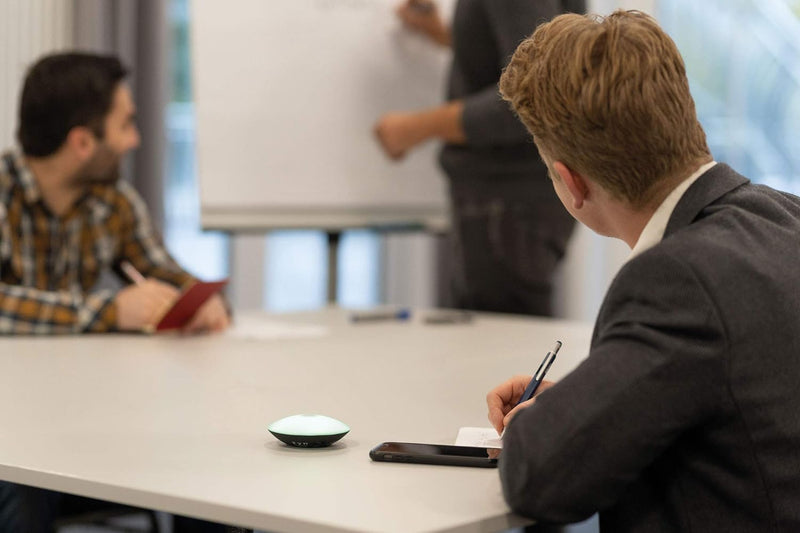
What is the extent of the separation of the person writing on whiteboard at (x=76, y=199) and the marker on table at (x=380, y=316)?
1.03 feet

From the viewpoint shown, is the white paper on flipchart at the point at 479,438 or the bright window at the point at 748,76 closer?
Result: the white paper on flipchart at the point at 479,438

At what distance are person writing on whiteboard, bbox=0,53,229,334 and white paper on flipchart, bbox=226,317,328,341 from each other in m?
0.05

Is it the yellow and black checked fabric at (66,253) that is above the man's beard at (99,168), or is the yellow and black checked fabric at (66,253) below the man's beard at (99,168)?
below

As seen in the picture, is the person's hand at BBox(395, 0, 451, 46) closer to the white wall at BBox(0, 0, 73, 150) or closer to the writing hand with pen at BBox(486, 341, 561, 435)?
the white wall at BBox(0, 0, 73, 150)

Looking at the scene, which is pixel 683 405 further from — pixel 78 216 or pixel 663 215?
pixel 78 216

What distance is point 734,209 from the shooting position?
0.84 meters

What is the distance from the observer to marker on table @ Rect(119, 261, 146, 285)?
83.4 inches

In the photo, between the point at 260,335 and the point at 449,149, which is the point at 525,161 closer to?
the point at 449,149

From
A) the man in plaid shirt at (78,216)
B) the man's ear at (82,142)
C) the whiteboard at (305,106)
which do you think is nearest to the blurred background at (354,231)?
the whiteboard at (305,106)

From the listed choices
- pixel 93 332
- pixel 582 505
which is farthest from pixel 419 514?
pixel 93 332

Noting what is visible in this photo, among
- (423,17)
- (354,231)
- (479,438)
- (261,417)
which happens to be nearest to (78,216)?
(354,231)

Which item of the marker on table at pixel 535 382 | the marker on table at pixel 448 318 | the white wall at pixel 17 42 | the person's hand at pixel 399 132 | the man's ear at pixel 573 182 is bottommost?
the marker on table at pixel 448 318

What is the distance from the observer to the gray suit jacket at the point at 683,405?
0.73 metres

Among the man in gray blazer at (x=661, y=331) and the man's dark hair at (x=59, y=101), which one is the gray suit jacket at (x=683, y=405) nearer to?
the man in gray blazer at (x=661, y=331)
